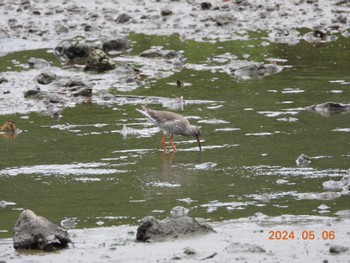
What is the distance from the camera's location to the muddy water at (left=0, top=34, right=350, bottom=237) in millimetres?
11742

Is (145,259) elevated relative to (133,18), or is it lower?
elevated

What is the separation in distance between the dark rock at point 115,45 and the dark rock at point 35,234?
15947 millimetres

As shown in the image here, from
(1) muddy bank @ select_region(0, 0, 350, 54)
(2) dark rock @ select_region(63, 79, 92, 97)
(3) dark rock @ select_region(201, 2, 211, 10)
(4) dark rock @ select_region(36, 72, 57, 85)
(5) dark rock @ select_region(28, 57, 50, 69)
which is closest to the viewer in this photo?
(2) dark rock @ select_region(63, 79, 92, 97)

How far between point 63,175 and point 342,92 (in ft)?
24.3

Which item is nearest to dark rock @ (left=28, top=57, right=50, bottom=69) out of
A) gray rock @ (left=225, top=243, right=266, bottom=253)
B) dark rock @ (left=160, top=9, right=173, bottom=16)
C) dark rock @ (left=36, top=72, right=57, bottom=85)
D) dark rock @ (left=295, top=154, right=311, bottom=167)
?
dark rock @ (left=36, top=72, right=57, bottom=85)

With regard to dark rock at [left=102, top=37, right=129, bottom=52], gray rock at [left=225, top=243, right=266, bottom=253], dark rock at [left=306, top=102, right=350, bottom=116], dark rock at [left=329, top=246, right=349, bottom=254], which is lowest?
dark rock at [left=102, top=37, right=129, bottom=52]

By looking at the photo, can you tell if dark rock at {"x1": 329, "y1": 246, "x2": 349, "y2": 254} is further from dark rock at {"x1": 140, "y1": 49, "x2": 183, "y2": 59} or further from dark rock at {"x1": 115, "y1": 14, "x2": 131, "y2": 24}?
dark rock at {"x1": 115, "y1": 14, "x2": 131, "y2": 24}

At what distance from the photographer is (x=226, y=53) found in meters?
24.8

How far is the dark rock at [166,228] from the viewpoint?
33.2 feet

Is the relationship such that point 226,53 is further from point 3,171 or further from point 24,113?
point 3,171

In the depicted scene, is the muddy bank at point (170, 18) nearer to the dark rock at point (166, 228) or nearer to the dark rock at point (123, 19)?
the dark rock at point (123, 19)

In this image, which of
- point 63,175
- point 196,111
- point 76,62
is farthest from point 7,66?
point 63,175

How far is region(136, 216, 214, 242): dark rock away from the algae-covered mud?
0.16m

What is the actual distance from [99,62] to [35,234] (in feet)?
41.0
